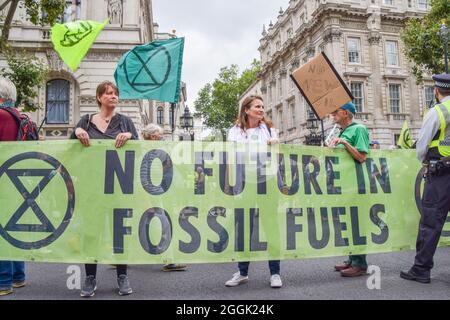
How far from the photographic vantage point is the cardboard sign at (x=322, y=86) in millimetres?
4965

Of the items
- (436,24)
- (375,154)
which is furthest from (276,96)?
(375,154)

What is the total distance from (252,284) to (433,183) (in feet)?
7.14

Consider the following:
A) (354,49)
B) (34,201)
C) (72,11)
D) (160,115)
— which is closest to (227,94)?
(160,115)

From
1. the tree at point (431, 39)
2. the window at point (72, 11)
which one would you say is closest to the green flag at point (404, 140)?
the tree at point (431, 39)

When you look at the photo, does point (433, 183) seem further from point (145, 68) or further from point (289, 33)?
point (289, 33)

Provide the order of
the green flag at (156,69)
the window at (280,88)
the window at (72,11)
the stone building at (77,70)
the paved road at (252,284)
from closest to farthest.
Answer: the paved road at (252,284) < the green flag at (156,69) < the stone building at (77,70) < the window at (72,11) < the window at (280,88)

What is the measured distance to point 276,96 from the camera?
4778 centimetres

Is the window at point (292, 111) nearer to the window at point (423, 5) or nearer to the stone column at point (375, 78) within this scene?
the stone column at point (375, 78)

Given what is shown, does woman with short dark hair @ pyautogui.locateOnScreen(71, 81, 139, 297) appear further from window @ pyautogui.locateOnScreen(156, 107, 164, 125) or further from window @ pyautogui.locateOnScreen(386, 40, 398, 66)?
window @ pyautogui.locateOnScreen(156, 107, 164, 125)

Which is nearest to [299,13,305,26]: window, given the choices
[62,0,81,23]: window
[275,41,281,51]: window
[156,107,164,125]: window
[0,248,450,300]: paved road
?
[275,41,281,51]: window

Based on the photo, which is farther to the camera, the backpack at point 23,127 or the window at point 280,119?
the window at point 280,119

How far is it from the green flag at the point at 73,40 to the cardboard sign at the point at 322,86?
102 inches

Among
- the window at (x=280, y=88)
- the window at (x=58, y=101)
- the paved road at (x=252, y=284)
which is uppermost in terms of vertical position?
the window at (x=280, y=88)
